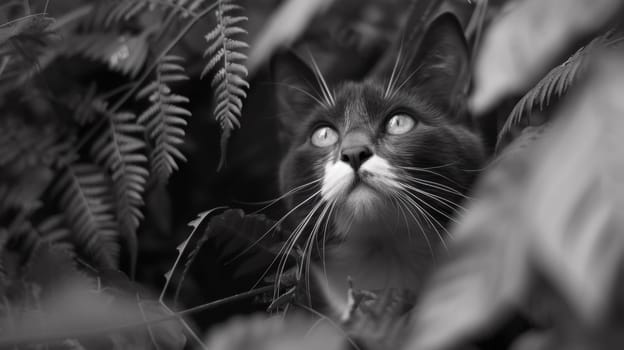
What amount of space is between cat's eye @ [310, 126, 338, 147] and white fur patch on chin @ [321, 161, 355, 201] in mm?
207

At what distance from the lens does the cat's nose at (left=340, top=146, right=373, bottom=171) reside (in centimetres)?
153

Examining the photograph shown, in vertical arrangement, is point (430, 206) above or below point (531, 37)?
below

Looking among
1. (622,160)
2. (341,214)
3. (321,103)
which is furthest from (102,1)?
(622,160)

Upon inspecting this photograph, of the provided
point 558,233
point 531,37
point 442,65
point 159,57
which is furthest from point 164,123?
point 558,233

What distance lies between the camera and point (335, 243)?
5.53 ft

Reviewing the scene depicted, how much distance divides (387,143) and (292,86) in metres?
0.44

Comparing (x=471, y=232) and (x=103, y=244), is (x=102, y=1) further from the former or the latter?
(x=471, y=232)

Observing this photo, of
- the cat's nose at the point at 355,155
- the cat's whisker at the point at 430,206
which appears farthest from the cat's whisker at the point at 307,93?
the cat's whisker at the point at 430,206

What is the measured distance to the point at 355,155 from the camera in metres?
1.53

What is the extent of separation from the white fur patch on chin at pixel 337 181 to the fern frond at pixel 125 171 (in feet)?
1.50

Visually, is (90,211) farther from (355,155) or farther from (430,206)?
(430,206)

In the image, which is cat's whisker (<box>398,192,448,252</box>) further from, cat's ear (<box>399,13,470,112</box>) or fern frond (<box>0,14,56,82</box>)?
fern frond (<box>0,14,56,82</box>)

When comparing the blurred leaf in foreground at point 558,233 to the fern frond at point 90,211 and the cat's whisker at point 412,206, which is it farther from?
the fern frond at point 90,211

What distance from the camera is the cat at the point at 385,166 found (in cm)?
153
